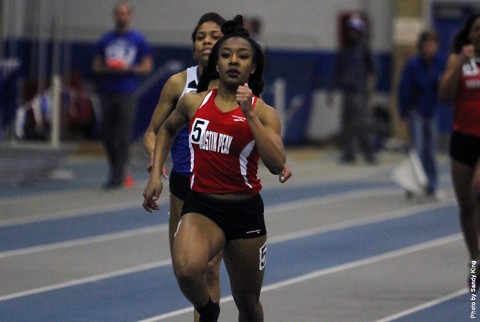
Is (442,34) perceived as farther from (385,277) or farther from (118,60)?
(385,277)

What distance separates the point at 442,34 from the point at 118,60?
40.3 feet

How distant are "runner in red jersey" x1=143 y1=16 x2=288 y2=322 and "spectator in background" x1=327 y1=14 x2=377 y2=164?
15099 millimetres

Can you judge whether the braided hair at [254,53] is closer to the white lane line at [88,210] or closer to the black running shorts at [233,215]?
the black running shorts at [233,215]

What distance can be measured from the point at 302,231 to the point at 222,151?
7175mm

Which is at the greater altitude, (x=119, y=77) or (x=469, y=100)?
(x=469, y=100)

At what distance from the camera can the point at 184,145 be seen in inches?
325

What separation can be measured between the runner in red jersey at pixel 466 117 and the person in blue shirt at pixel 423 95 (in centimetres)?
605

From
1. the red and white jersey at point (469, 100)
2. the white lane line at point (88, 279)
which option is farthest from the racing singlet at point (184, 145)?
the red and white jersey at point (469, 100)

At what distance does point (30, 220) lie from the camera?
14.8 metres

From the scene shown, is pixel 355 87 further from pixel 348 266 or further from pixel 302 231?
pixel 348 266

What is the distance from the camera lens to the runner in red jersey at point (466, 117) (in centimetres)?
1010

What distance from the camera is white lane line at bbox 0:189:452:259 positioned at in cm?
1290

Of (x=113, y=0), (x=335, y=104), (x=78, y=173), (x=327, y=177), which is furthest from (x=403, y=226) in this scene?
(x=113, y=0)

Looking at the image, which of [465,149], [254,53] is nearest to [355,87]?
[465,149]
